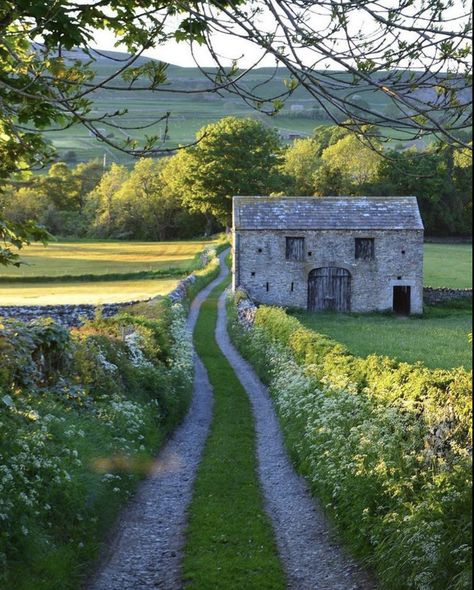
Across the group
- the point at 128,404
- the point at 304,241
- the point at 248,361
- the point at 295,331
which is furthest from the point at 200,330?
the point at 128,404

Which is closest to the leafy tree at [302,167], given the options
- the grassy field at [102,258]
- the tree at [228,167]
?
the tree at [228,167]

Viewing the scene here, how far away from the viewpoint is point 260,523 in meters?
10.8

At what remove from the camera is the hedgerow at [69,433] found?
859cm

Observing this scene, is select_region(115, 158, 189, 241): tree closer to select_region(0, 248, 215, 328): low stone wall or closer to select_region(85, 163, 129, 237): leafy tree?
select_region(85, 163, 129, 237): leafy tree

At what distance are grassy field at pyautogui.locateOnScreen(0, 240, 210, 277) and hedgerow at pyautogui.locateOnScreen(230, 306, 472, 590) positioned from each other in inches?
1545

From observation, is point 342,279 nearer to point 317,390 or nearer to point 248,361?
point 248,361

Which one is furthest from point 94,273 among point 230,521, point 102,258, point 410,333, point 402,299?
point 230,521

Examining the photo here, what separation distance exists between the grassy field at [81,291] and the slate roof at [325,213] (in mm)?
7124

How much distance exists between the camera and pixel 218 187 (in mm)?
77875

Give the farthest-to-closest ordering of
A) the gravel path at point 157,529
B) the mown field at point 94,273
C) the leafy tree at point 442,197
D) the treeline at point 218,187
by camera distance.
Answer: the leafy tree at point 442,197
the treeline at point 218,187
the mown field at point 94,273
the gravel path at point 157,529

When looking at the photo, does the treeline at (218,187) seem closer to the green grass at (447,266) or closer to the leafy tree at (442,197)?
the leafy tree at (442,197)

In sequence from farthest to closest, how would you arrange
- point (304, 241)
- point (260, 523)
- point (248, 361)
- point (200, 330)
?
point (304, 241), point (200, 330), point (248, 361), point (260, 523)

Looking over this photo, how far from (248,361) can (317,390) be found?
38.7ft

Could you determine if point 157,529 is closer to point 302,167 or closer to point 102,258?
point 102,258
